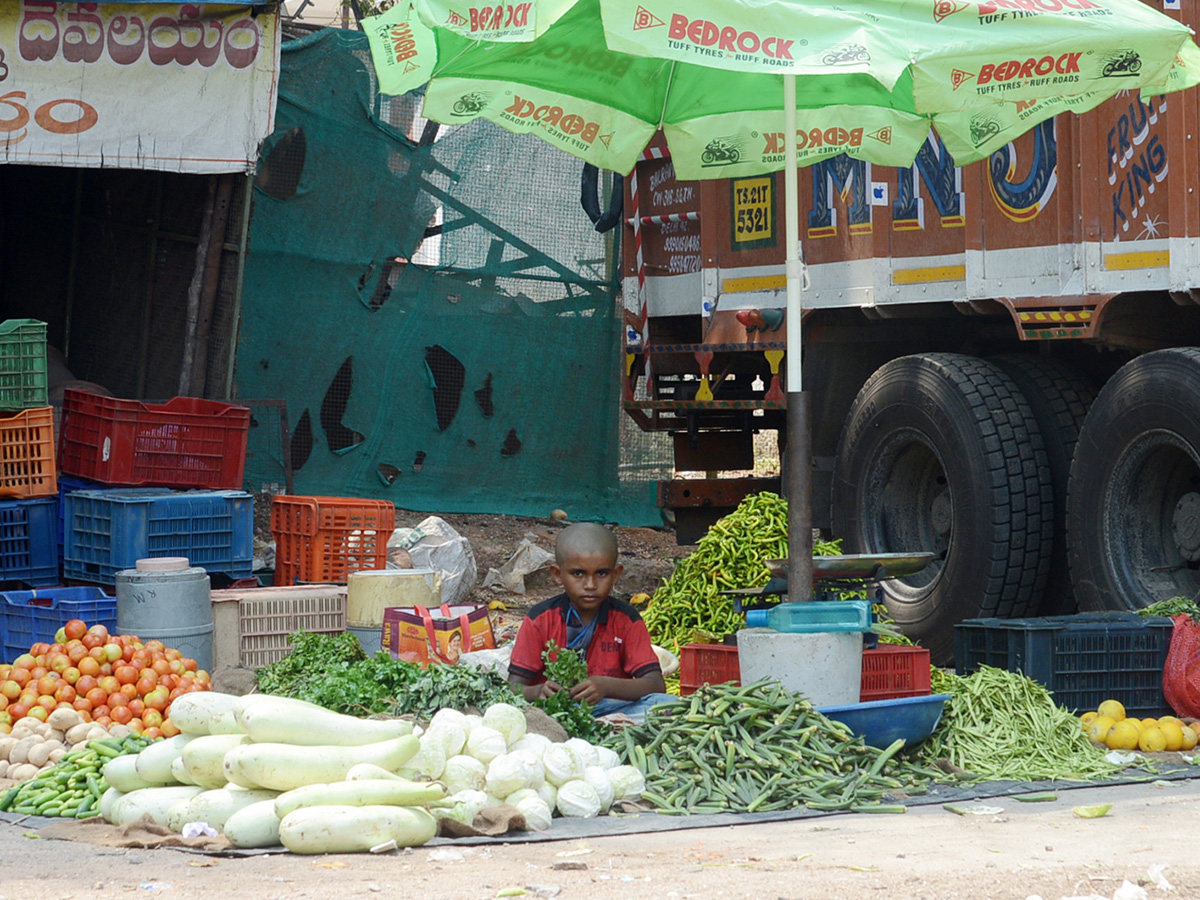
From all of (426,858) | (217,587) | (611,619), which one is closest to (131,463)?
(217,587)

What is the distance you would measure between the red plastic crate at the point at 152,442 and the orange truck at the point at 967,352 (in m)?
2.97

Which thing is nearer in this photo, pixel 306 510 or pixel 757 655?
pixel 757 655

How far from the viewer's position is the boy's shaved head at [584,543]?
18.0ft

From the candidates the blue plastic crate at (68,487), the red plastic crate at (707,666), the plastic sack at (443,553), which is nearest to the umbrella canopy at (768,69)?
the red plastic crate at (707,666)

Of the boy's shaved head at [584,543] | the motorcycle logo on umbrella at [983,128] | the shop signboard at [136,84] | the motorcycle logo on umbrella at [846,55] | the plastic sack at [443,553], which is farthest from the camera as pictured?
the plastic sack at [443,553]

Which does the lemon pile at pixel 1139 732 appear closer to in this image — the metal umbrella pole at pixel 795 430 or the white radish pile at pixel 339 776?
the metal umbrella pole at pixel 795 430

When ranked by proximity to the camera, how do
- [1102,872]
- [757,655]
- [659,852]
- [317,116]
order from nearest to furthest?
[1102,872] → [659,852] → [757,655] → [317,116]

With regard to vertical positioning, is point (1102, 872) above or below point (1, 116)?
below

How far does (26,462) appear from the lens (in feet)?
24.5

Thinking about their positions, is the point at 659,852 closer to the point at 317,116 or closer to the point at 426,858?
the point at 426,858

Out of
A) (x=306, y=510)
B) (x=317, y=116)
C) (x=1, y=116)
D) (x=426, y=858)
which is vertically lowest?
(x=426, y=858)

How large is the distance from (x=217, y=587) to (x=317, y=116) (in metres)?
4.06

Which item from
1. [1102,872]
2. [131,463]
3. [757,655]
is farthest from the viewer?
[131,463]

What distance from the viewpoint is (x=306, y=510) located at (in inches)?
308
